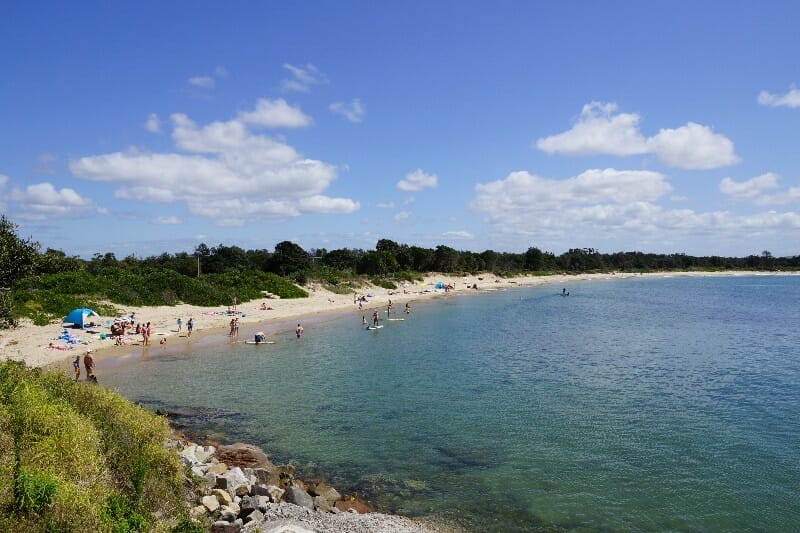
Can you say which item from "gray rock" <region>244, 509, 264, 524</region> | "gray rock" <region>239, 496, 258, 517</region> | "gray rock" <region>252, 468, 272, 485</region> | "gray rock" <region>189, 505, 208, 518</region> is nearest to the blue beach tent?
"gray rock" <region>252, 468, 272, 485</region>

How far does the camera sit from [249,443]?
22.2 metres

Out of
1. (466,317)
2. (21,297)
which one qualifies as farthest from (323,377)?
(466,317)

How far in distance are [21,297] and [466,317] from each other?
158 ft

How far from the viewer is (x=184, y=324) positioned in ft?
176

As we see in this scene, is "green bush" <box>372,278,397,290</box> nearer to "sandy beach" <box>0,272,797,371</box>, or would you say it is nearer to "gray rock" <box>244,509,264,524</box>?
"sandy beach" <box>0,272,797,371</box>

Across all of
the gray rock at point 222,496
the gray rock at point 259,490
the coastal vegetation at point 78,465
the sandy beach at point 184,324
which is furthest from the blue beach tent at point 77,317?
the gray rock at point 222,496

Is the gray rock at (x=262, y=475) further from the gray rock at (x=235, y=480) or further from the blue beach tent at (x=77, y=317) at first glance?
the blue beach tent at (x=77, y=317)

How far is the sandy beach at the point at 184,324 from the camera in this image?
37406 mm

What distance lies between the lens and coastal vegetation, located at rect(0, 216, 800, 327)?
74.1 feet

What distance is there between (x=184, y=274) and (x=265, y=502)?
83.3m

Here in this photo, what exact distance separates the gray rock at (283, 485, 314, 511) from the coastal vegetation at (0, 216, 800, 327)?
14043mm

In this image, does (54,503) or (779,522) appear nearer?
(54,503)

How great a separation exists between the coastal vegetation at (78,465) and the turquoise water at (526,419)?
696 centimetres

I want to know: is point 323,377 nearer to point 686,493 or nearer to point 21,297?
point 686,493
